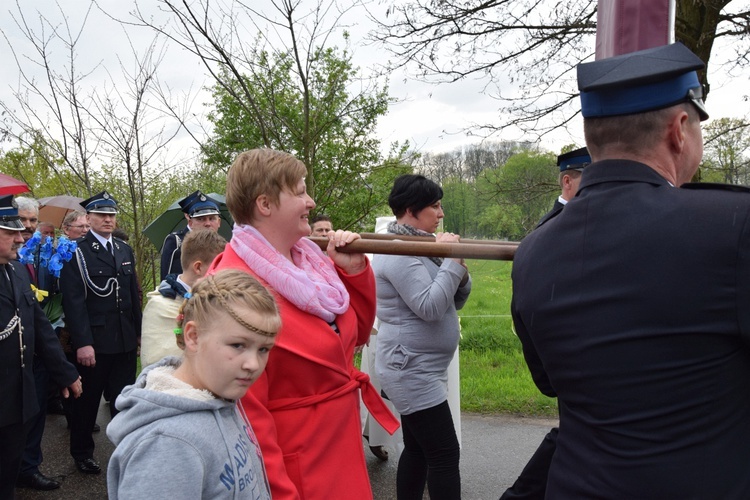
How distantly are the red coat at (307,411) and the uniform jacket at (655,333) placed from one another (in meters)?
0.85

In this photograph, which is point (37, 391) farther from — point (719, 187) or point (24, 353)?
point (719, 187)

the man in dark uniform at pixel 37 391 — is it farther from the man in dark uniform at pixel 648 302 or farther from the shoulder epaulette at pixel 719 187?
the shoulder epaulette at pixel 719 187

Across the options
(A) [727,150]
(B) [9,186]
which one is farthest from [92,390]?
(A) [727,150]

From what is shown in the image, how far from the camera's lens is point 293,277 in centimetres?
203

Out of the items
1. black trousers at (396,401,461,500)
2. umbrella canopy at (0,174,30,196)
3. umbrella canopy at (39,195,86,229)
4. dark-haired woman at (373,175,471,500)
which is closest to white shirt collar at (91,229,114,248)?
umbrella canopy at (0,174,30,196)

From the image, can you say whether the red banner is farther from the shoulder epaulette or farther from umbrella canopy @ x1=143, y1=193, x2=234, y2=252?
umbrella canopy @ x1=143, y1=193, x2=234, y2=252

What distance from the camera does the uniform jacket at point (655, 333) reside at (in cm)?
127

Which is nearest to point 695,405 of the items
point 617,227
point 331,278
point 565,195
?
point 617,227

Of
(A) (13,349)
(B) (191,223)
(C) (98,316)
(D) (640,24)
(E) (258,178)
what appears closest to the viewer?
(E) (258,178)

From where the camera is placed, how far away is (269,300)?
1691mm

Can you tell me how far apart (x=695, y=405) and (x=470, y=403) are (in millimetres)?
4820

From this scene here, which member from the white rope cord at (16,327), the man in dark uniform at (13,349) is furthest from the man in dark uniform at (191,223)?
the white rope cord at (16,327)

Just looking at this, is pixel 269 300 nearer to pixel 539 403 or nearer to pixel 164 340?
pixel 164 340

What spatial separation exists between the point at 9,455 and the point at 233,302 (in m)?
2.86
